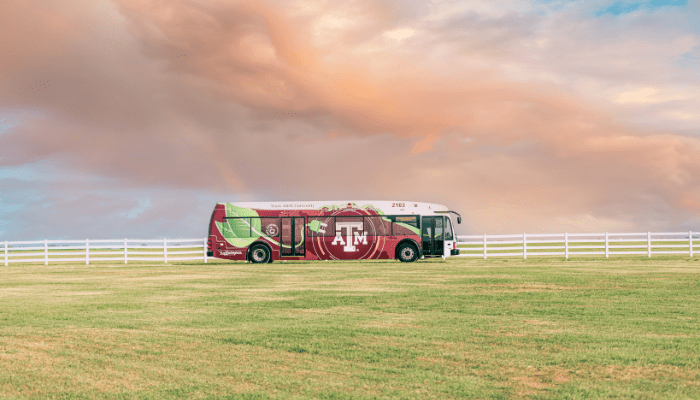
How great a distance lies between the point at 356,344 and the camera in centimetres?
881

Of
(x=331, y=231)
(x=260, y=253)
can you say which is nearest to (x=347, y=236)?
(x=331, y=231)

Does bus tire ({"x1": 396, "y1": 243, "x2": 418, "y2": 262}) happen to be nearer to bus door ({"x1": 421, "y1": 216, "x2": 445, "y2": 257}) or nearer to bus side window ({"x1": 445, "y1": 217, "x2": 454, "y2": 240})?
bus door ({"x1": 421, "y1": 216, "x2": 445, "y2": 257})

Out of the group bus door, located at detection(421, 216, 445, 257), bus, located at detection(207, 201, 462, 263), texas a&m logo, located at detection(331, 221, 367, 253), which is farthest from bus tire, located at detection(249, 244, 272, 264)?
bus door, located at detection(421, 216, 445, 257)

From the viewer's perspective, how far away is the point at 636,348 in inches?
330

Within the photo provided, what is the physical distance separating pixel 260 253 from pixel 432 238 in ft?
29.5

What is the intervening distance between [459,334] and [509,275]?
1291 cm

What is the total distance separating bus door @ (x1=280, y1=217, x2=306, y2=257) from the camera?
33875 mm

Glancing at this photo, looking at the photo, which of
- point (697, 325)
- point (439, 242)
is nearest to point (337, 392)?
point (697, 325)

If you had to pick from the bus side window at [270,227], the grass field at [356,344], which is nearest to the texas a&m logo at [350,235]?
the bus side window at [270,227]

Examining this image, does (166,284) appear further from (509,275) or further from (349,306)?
(509,275)

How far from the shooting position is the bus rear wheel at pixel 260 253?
1336 inches

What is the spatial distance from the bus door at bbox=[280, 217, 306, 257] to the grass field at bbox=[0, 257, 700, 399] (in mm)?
16826

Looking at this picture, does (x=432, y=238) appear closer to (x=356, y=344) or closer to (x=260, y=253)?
(x=260, y=253)

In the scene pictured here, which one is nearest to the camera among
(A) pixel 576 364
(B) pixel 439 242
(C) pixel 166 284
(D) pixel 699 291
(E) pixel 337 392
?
(E) pixel 337 392
